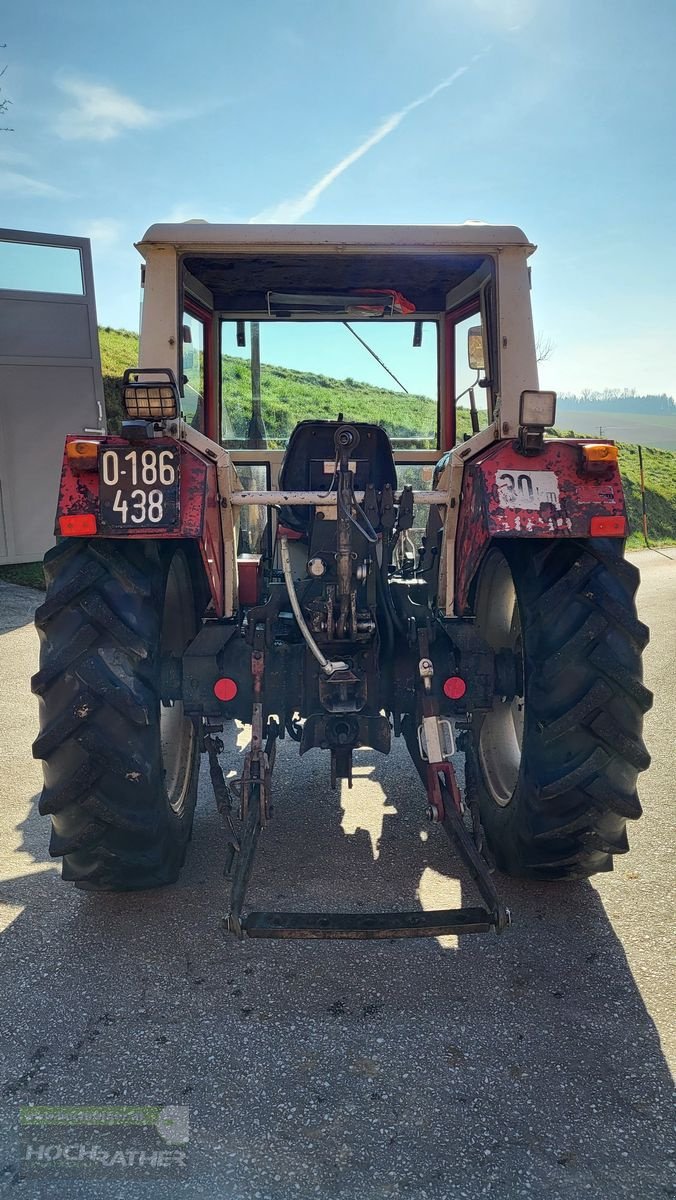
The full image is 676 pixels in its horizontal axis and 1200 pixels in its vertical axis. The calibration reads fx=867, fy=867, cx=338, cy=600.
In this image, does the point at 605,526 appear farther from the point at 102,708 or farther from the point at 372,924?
the point at 102,708

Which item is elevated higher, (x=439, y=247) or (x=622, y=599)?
(x=439, y=247)

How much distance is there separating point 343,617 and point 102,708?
0.89m

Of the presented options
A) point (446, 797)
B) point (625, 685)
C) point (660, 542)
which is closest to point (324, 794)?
point (446, 797)

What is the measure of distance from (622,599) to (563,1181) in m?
1.73

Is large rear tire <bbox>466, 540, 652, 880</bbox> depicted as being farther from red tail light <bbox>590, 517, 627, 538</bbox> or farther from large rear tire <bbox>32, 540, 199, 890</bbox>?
large rear tire <bbox>32, 540, 199, 890</bbox>

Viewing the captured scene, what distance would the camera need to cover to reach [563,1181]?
1.93 m

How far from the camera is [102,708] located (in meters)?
2.88

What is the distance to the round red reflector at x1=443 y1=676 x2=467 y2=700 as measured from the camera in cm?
323

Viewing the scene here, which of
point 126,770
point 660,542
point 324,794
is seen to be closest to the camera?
point 126,770

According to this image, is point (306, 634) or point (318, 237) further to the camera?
point (318, 237)

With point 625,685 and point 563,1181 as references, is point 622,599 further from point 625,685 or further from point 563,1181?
point 563,1181

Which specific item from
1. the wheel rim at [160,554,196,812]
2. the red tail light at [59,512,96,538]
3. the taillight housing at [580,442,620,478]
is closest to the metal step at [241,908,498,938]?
the wheel rim at [160,554,196,812]

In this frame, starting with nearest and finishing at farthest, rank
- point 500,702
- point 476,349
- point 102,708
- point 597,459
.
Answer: point 102,708 < point 597,459 < point 500,702 < point 476,349

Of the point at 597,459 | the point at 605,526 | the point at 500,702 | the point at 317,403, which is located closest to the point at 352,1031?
the point at 500,702
